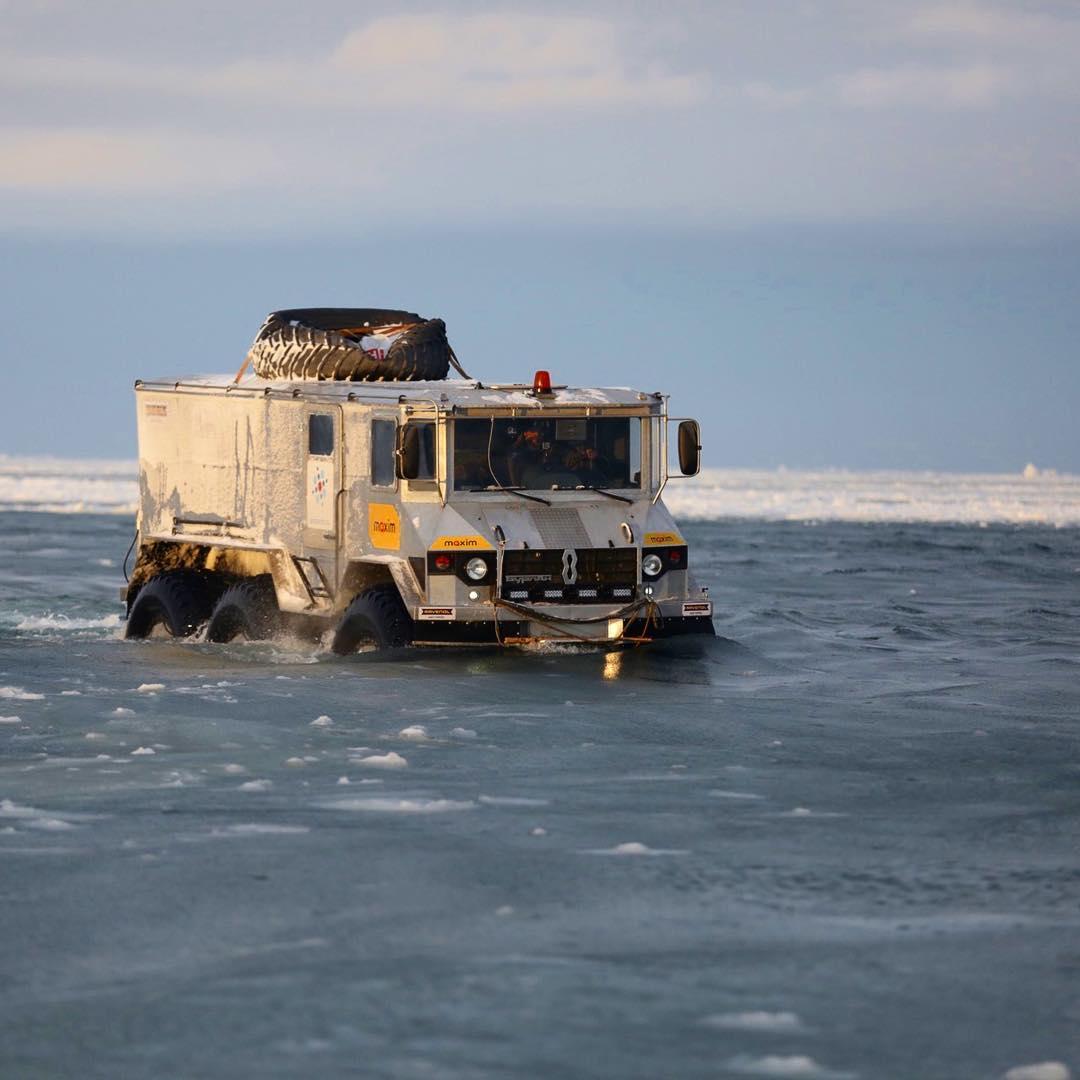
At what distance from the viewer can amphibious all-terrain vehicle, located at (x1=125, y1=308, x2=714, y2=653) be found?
57.5 feet

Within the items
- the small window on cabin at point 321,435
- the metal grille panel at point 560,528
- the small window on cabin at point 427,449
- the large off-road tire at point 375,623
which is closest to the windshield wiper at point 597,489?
the metal grille panel at point 560,528

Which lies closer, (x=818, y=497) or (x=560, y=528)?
(x=560, y=528)

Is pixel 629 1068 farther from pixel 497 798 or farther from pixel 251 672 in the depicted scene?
pixel 251 672

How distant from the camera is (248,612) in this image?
19891 mm

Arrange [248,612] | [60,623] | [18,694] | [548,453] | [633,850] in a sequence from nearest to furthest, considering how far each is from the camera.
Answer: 1. [633,850]
2. [18,694]
3. [548,453]
4. [248,612]
5. [60,623]

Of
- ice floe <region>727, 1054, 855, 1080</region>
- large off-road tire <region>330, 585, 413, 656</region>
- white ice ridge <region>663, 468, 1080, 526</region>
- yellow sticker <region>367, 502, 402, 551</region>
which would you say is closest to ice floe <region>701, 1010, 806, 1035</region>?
ice floe <region>727, 1054, 855, 1080</region>

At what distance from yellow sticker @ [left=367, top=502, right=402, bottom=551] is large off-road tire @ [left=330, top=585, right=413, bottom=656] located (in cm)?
43

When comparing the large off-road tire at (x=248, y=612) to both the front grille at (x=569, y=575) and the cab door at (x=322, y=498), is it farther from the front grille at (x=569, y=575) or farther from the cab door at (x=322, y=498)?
the front grille at (x=569, y=575)

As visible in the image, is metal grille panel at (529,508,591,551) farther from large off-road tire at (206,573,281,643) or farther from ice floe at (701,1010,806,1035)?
ice floe at (701,1010,806,1035)

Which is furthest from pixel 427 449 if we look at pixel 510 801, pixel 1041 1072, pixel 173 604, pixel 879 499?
pixel 879 499

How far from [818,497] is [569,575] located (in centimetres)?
5572

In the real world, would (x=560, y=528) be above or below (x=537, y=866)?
above

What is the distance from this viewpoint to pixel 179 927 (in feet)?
28.7

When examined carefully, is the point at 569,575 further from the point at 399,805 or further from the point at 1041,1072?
the point at 1041,1072
